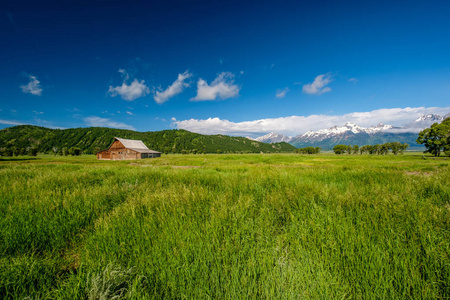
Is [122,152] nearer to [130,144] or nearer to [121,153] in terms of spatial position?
[121,153]

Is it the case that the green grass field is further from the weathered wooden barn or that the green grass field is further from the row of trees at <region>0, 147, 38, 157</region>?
the row of trees at <region>0, 147, 38, 157</region>

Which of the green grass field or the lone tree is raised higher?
the lone tree

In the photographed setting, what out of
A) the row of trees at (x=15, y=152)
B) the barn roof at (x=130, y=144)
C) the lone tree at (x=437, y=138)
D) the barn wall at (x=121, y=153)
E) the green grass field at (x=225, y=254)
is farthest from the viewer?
the row of trees at (x=15, y=152)

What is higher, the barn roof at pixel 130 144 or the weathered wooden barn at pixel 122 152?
the barn roof at pixel 130 144

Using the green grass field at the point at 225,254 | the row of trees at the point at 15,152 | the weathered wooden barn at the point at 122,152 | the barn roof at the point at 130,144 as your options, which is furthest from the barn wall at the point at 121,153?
the row of trees at the point at 15,152

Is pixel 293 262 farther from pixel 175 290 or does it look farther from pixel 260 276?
pixel 175 290

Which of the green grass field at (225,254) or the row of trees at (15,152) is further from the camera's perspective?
the row of trees at (15,152)

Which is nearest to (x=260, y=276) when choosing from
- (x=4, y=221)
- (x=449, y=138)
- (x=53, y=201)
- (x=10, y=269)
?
(x=10, y=269)

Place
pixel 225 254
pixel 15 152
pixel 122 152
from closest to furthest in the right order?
1. pixel 225 254
2. pixel 122 152
3. pixel 15 152

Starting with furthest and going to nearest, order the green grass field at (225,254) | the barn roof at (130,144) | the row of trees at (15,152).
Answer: the row of trees at (15,152) → the barn roof at (130,144) → the green grass field at (225,254)

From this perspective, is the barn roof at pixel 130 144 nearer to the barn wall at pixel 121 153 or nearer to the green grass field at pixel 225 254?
the barn wall at pixel 121 153

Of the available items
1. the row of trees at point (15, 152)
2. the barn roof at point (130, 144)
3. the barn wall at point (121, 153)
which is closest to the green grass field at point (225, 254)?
the barn wall at point (121, 153)

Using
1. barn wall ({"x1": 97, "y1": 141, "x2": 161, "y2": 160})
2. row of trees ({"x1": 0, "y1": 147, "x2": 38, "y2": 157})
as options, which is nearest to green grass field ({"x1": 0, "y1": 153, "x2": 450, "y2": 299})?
barn wall ({"x1": 97, "y1": 141, "x2": 161, "y2": 160})

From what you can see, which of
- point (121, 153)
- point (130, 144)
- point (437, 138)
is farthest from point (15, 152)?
point (437, 138)
